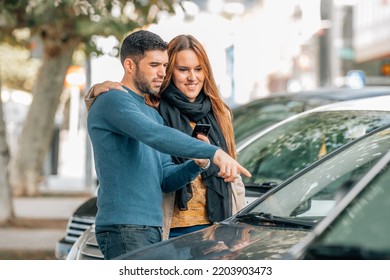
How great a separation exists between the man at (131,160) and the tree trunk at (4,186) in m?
8.64

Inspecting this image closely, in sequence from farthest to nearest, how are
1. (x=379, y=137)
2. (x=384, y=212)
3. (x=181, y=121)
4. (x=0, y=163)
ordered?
(x=0, y=163), (x=181, y=121), (x=379, y=137), (x=384, y=212)

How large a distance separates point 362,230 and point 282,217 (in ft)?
4.05

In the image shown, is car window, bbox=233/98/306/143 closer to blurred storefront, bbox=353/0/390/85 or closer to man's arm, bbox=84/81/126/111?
man's arm, bbox=84/81/126/111

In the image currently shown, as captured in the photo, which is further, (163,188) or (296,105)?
(296,105)

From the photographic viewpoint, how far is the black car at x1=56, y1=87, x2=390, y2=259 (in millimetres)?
6516

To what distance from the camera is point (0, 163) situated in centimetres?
1308

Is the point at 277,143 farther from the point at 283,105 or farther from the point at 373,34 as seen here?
the point at 373,34

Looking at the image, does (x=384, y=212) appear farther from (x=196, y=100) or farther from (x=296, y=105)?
(x=296, y=105)

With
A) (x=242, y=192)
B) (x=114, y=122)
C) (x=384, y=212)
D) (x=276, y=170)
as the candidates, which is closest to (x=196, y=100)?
(x=242, y=192)

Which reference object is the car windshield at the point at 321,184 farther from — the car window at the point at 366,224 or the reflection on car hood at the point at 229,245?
the car window at the point at 366,224

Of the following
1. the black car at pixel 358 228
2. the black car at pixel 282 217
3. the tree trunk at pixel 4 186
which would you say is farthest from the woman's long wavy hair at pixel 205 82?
the tree trunk at pixel 4 186

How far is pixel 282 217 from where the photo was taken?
4.31m

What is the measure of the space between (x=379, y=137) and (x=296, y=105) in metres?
3.84

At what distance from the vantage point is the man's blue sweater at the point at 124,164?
4375mm
